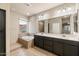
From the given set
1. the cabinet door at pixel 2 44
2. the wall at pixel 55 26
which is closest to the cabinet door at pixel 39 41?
the wall at pixel 55 26

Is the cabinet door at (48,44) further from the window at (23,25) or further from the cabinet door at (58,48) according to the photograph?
the window at (23,25)

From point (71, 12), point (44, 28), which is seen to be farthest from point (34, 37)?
point (71, 12)

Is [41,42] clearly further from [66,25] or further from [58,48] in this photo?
[66,25]

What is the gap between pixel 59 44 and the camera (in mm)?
2730

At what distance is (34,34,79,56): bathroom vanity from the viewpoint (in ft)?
7.43

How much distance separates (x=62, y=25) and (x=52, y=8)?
2.92 feet

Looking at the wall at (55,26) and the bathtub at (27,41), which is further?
the bathtub at (27,41)

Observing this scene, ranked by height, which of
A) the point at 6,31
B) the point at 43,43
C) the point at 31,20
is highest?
the point at 31,20

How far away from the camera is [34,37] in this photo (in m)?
4.09

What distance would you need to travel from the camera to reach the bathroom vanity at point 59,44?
2264mm

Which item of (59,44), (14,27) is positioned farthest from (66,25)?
(14,27)

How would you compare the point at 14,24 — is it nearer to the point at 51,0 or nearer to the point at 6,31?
the point at 6,31

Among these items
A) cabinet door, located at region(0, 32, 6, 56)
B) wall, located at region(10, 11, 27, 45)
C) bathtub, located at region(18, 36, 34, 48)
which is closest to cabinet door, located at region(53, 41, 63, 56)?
bathtub, located at region(18, 36, 34, 48)

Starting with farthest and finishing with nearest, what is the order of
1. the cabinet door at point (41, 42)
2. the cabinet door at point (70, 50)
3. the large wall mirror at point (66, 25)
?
1. the cabinet door at point (41, 42)
2. the large wall mirror at point (66, 25)
3. the cabinet door at point (70, 50)
